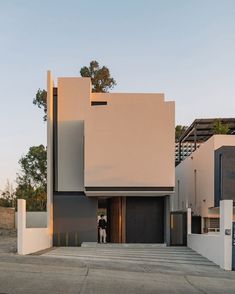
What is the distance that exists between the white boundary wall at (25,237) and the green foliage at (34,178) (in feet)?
103

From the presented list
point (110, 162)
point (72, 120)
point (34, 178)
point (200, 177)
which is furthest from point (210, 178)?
point (34, 178)

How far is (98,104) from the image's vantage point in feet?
98.1

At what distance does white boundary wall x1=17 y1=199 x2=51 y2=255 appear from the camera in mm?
19688

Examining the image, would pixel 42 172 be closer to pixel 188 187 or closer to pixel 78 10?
pixel 188 187

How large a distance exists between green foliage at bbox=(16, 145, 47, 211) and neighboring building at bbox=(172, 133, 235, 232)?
2026 centimetres

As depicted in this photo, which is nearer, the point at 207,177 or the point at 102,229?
the point at 102,229

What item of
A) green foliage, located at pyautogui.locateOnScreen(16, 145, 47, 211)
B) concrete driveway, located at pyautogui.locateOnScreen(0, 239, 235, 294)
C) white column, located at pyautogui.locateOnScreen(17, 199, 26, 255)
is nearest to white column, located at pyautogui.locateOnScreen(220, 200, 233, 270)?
concrete driveway, located at pyautogui.locateOnScreen(0, 239, 235, 294)

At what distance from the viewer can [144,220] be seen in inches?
1162

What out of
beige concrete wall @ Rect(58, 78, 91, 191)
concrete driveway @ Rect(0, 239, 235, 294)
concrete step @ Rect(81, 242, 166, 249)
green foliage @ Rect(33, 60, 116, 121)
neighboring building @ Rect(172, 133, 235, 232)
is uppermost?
green foliage @ Rect(33, 60, 116, 121)

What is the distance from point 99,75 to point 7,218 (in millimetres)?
15183

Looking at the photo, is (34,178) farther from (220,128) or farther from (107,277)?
(107,277)

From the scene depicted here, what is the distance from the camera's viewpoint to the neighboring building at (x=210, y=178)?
27719 mm

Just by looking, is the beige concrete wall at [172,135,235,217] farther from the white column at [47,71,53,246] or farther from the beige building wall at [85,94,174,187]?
the white column at [47,71,53,246]

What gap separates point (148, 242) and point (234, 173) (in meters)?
6.34
